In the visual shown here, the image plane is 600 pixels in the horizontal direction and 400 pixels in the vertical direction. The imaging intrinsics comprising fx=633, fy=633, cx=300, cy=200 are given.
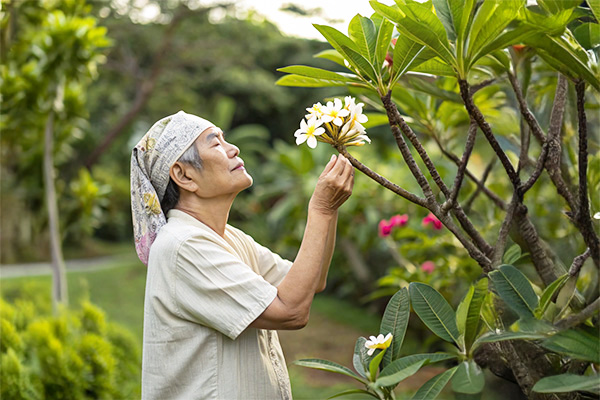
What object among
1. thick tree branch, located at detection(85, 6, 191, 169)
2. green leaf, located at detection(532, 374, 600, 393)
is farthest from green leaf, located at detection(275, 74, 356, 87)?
thick tree branch, located at detection(85, 6, 191, 169)

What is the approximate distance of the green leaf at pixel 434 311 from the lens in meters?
1.21

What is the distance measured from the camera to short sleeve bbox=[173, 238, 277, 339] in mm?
1290

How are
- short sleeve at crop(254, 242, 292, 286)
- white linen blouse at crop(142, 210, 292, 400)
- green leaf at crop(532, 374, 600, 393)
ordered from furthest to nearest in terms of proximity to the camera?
short sleeve at crop(254, 242, 292, 286) → white linen blouse at crop(142, 210, 292, 400) → green leaf at crop(532, 374, 600, 393)

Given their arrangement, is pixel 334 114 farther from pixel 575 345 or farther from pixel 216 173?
pixel 575 345

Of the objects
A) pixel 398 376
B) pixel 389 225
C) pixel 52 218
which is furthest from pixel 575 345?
pixel 52 218

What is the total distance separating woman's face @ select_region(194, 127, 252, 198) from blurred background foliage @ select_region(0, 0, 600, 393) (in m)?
0.56

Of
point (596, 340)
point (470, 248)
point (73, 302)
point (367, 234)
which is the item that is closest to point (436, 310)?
point (470, 248)

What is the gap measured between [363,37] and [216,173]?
0.46 metres

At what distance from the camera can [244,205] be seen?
1076 cm

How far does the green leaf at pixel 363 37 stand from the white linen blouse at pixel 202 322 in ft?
1.67

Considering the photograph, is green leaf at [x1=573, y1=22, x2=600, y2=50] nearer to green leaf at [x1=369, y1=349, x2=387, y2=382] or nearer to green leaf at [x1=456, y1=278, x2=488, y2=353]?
green leaf at [x1=456, y1=278, x2=488, y2=353]

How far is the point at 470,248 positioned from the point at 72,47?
136 inches

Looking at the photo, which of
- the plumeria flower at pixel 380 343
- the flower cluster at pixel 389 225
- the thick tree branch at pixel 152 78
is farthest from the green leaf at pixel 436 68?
the thick tree branch at pixel 152 78

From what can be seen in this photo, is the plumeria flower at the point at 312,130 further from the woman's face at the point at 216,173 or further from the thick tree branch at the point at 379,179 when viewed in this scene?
the woman's face at the point at 216,173
